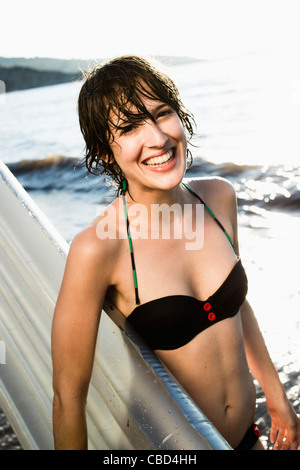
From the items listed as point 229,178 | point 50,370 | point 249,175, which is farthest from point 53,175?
point 50,370

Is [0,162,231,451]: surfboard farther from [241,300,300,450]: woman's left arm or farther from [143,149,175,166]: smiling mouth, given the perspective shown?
[241,300,300,450]: woman's left arm

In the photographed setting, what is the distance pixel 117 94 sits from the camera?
3.87 ft

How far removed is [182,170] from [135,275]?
11.6 inches

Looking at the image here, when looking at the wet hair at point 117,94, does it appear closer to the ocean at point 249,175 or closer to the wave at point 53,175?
the ocean at point 249,175

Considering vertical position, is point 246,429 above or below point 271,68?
above

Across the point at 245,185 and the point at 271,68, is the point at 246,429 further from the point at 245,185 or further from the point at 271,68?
the point at 271,68

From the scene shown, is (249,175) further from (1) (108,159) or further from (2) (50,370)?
(2) (50,370)

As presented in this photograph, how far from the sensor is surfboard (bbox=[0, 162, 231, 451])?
35.3 inches

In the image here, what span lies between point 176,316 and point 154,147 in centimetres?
43

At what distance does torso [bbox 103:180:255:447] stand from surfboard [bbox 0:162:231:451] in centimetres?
12

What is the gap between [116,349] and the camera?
1024mm

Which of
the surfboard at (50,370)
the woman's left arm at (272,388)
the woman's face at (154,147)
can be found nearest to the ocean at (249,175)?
the woman's face at (154,147)

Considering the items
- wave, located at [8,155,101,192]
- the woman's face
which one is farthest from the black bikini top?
wave, located at [8,155,101,192]
